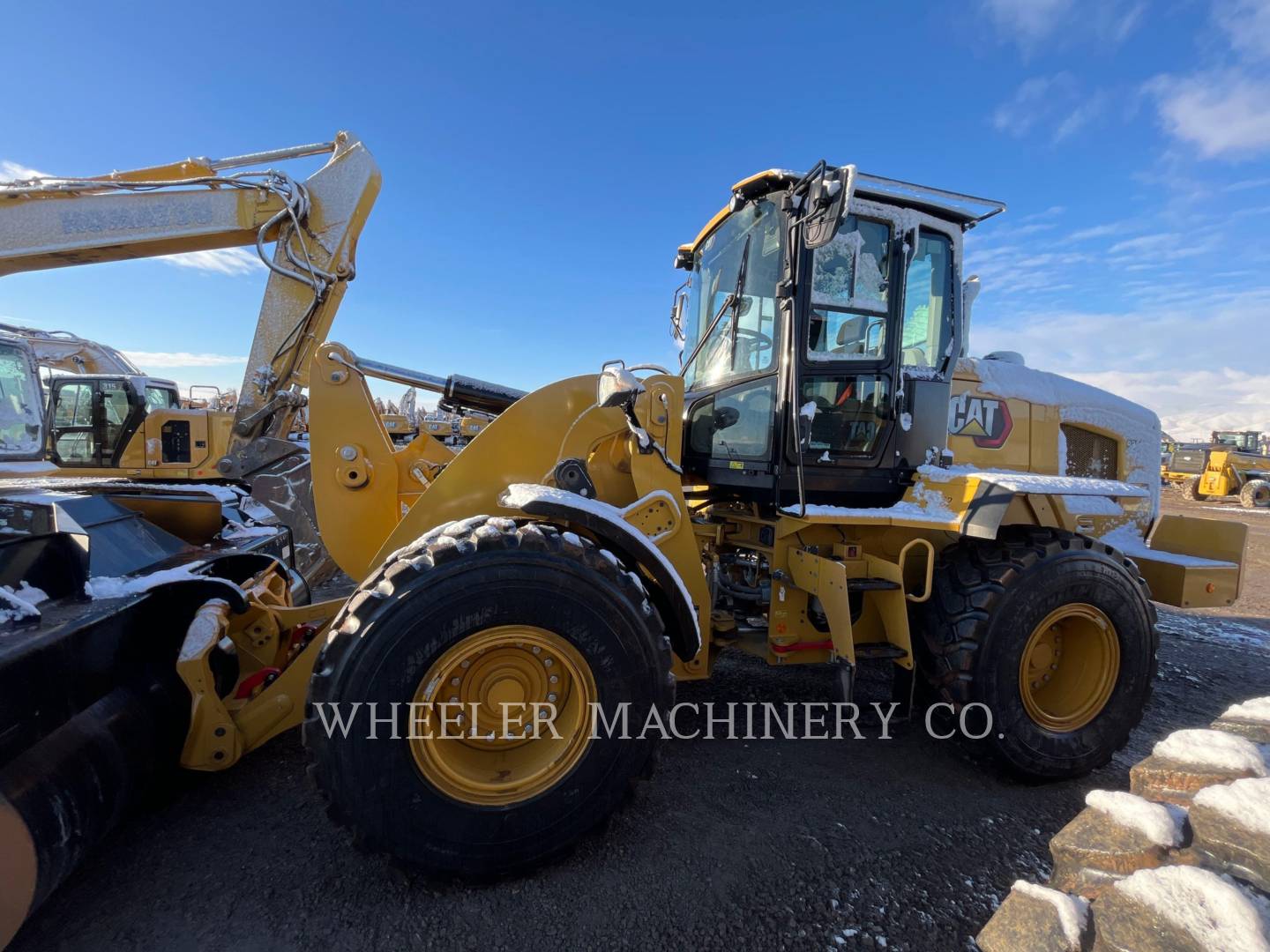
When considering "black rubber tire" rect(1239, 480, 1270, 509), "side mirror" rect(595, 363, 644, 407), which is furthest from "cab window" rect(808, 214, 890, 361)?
"black rubber tire" rect(1239, 480, 1270, 509)

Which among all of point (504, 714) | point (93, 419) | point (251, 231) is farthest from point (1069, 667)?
point (93, 419)

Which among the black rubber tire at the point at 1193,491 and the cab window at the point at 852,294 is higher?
the cab window at the point at 852,294

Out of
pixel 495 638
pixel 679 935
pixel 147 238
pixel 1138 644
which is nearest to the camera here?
pixel 679 935

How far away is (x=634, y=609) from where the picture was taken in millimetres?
2166

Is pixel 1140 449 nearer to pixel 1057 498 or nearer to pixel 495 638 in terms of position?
pixel 1057 498

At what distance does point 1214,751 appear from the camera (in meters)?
1.63

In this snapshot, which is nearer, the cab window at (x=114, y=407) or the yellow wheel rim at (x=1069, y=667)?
the yellow wheel rim at (x=1069, y=667)

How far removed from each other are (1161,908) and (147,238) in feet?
19.4

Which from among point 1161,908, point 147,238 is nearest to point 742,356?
point 1161,908

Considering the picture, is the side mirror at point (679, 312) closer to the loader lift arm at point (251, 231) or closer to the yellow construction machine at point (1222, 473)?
the loader lift arm at point (251, 231)

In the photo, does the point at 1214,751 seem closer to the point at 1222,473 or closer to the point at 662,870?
the point at 662,870

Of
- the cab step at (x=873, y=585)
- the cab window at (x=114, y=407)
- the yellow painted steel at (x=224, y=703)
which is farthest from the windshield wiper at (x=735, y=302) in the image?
the cab window at (x=114, y=407)

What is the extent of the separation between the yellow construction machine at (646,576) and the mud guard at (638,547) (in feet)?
0.06

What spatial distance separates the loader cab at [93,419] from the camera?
8.34 metres
